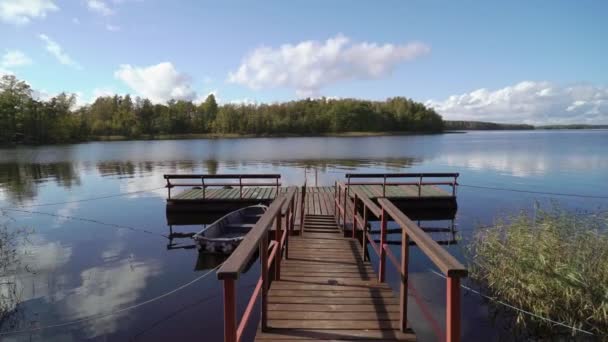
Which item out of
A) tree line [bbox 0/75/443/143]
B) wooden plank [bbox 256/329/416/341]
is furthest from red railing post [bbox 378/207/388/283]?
tree line [bbox 0/75/443/143]

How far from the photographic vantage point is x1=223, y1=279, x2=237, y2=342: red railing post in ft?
6.62

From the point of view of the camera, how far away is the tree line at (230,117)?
256 ft

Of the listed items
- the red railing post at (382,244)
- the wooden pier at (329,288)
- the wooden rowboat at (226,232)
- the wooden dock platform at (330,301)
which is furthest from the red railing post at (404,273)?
the wooden rowboat at (226,232)

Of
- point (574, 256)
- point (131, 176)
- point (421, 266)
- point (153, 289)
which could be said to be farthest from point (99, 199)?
point (574, 256)

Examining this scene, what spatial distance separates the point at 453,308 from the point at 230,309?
134 cm

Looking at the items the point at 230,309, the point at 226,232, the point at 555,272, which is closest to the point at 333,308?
the point at 230,309

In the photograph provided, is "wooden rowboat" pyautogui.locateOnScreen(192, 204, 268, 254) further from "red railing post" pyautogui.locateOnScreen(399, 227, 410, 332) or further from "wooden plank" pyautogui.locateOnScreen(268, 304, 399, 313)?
"red railing post" pyautogui.locateOnScreen(399, 227, 410, 332)

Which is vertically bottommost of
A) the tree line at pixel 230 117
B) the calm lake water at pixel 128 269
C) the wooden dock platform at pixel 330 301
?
the calm lake water at pixel 128 269

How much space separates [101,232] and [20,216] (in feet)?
15.0

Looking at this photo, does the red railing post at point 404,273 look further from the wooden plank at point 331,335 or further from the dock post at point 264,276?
the dock post at point 264,276

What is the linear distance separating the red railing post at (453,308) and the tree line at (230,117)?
79.9 m

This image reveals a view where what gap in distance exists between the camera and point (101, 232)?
34.9ft

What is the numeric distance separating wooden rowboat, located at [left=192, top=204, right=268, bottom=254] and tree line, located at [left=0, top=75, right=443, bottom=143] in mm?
71753

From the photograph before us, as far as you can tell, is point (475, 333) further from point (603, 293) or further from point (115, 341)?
point (115, 341)
